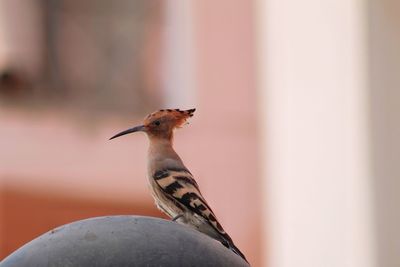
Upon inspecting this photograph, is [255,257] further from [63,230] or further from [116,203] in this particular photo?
[63,230]

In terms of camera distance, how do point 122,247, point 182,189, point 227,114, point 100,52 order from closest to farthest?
point 122,247 < point 182,189 < point 227,114 < point 100,52

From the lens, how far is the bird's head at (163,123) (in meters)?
4.62

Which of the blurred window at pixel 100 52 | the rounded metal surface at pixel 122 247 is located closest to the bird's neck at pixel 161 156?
the rounded metal surface at pixel 122 247

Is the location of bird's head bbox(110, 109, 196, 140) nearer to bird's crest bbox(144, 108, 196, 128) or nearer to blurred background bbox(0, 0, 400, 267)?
bird's crest bbox(144, 108, 196, 128)

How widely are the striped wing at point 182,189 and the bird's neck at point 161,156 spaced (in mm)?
38

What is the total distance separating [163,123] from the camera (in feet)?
15.3

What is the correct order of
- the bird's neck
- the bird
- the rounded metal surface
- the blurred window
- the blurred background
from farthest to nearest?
1. the blurred window
2. the blurred background
3. the bird's neck
4. the bird
5. the rounded metal surface

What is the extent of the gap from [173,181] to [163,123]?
0.87ft

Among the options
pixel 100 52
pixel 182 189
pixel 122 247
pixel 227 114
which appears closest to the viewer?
pixel 122 247

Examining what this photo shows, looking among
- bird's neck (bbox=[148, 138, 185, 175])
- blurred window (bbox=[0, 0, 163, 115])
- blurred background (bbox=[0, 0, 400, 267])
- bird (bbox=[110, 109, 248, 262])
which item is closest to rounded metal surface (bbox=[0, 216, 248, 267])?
bird (bbox=[110, 109, 248, 262])

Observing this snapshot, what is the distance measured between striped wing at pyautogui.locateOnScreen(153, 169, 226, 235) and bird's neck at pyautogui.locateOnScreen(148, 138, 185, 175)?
0.13 feet

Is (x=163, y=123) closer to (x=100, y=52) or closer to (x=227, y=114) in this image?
(x=227, y=114)

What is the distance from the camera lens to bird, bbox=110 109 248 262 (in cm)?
433

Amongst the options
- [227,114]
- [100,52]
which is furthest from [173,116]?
[100,52]
